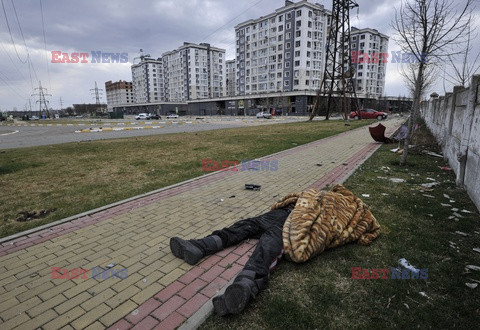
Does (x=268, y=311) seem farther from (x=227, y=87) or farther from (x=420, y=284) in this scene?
(x=227, y=87)

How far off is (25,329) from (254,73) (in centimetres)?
8463

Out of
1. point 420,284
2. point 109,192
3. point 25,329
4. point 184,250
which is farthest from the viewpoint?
point 109,192

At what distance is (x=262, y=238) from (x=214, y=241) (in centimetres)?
57

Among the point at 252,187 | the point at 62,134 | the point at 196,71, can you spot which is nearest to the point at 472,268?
the point at 252,187

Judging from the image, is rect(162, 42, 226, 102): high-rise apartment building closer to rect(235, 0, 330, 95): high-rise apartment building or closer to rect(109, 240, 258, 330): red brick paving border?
rect(235, 0, 330, 95): high-rise apartment building

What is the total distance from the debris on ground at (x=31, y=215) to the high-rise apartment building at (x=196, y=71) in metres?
101

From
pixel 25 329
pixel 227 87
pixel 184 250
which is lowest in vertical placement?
pixel 25 329

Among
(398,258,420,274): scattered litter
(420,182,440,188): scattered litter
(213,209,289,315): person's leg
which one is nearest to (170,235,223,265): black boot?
(213,209,289,315): person's leg

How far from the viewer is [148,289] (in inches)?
105

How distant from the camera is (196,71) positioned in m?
99.9

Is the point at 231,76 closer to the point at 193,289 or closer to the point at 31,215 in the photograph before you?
the point at 31,215

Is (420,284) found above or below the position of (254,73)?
below

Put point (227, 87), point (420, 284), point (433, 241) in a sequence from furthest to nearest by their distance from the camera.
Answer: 1. point (227, 87)
2. point (433, 241)
3. point (420, 284)

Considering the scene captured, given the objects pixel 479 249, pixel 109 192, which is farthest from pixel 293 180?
pixel 109 192
